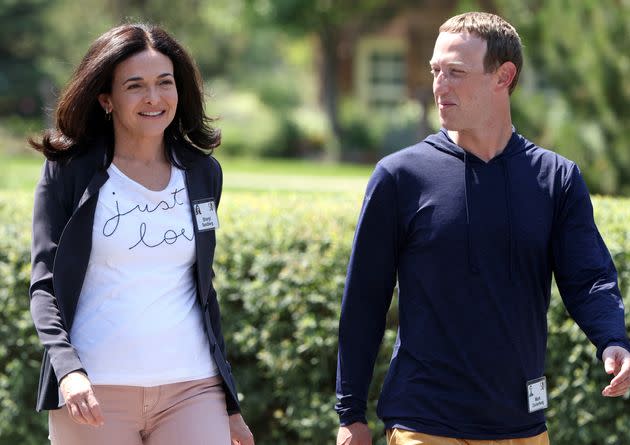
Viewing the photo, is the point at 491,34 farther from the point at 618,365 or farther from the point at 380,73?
the point at 380,73

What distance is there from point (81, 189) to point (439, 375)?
3.93 ft

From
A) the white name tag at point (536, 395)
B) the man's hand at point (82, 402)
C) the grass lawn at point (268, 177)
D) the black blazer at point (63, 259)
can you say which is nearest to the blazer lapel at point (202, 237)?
the black blazer at point (63, 259)

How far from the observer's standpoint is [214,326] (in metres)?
3.54

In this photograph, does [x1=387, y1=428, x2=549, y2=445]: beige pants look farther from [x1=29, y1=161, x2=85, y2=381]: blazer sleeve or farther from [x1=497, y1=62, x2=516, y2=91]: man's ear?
[x1=497, y1=62, x2=516, y2=91]: man's ear

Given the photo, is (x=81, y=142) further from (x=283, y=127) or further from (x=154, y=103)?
(x=283, y=127)

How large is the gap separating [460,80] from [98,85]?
113cm

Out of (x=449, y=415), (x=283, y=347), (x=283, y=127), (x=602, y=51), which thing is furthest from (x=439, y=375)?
(x=283, y=127)

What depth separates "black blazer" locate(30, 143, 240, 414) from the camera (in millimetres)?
3213

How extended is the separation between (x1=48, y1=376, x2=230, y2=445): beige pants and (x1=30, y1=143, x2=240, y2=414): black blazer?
0.29 ft

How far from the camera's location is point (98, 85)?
3.50 meters

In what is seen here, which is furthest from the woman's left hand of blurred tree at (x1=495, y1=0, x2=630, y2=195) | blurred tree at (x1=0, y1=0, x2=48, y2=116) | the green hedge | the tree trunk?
blurred tree at (x1=0, y1=0, x2=48, y2=116)

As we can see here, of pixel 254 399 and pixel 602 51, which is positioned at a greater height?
pixel 602 51

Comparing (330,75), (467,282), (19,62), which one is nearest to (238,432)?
(467,282)

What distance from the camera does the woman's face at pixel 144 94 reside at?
3.46m
